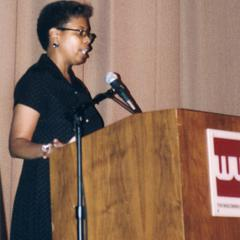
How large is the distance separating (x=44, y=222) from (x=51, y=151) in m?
0.28

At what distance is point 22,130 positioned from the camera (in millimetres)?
1934

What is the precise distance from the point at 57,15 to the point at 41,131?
491 millimetres

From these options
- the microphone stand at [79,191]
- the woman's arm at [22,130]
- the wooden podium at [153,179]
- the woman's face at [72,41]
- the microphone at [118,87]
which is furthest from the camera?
the woman's face at [72,41]

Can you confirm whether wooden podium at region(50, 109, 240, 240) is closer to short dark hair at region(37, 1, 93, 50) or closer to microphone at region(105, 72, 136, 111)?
microphone at region(105, 72, 136, 111)

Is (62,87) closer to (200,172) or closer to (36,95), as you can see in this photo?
(36,95)

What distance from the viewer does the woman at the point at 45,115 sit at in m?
1.89

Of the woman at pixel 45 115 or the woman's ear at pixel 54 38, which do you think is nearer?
the woman at pixel 45 115

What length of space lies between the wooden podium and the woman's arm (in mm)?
326

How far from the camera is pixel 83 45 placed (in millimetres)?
2188

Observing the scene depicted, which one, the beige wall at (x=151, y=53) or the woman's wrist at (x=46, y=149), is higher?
the beige wall at (x=151, y=53)

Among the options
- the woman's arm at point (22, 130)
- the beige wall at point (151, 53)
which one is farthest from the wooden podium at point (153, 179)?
the beige wall at point (151, 53)

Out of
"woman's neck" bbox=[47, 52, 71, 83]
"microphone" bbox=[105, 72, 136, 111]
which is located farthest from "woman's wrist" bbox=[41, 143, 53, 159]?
"woman's neck" bbox=[47, 52, 71, 83]

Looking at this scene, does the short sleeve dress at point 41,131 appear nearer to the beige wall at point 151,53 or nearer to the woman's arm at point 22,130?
the woman's arm at point 22,130

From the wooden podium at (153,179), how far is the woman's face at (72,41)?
64 cm
